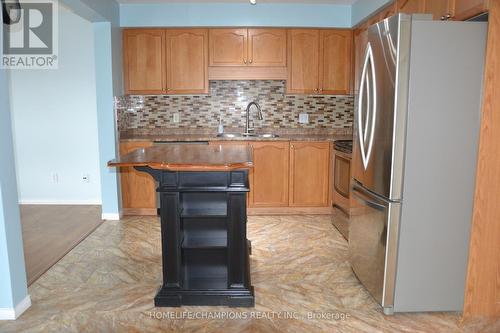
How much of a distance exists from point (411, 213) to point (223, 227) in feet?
3.94

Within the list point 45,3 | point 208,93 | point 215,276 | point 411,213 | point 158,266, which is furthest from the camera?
point 208,93

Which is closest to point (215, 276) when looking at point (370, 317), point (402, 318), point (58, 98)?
point (370, 317)

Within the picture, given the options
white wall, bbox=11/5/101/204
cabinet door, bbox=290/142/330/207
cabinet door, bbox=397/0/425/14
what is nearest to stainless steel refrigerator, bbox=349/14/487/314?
cabinet door, bbox=397/0/425/14

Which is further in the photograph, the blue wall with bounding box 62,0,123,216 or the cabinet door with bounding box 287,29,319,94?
the cabinet door with bounding box 287,29,319,94

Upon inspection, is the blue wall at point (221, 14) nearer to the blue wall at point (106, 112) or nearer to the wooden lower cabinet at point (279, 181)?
the blue wall at point (106, 112)

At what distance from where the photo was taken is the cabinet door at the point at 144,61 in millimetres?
4586

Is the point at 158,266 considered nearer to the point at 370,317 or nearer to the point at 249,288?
the point at 249,288

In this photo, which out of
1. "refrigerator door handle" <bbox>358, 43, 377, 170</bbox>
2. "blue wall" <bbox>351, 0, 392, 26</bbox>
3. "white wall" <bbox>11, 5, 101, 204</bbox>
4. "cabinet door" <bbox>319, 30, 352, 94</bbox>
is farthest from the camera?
"white wall" <bbox>11, 5, 101, 204</bbox>

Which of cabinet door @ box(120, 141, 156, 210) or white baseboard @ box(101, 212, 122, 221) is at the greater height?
cabinet door @ box(120, 141, 156, 210)

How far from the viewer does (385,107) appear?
7.69 feet

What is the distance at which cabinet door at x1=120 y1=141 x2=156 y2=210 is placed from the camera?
4.54 meters

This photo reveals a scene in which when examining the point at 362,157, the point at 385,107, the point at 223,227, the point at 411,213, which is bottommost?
the point at 223,227

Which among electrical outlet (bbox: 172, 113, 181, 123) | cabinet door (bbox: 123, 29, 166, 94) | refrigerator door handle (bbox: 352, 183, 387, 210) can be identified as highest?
cabinet door (bbox: 123, 29, 166, 94)

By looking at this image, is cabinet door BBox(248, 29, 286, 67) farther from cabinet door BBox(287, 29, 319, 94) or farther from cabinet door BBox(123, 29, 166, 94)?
cabinet door BBox(123, 29, 166, 94)
